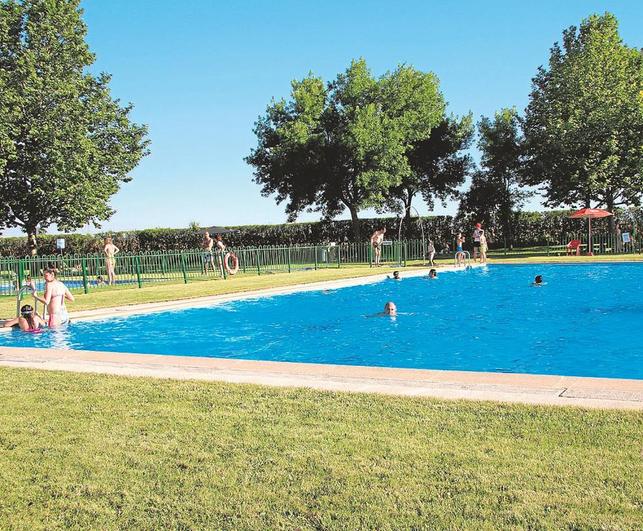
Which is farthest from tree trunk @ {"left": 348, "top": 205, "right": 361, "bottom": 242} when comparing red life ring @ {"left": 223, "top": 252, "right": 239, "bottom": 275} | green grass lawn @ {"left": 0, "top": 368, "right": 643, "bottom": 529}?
green grass lawn @ {"left": 0, "top": 368, "right": 643, "bottom": 529}

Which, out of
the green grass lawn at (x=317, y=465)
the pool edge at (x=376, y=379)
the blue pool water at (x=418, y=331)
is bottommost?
the blue pool water at (x=418, y=331)

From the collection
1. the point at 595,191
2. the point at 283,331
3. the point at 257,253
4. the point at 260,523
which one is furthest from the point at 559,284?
the point at 260,523

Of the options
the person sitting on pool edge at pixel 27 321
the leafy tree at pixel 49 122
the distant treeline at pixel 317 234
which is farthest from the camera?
the distant treeline at pixel 317 234

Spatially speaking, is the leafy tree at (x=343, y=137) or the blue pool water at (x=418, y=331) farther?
the leafy tree at (x=343, y=137)

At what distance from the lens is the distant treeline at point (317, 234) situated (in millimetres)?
42812

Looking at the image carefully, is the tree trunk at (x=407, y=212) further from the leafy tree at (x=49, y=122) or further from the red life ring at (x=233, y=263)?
the leafy tree at (x=49, y=122)

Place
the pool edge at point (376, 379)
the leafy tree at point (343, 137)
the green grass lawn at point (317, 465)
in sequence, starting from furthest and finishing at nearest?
the leafy tree at point (343, 137) < the pool edge at point (376, 379) < the green grass lawn at point (317, 465)

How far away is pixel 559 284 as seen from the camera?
70.0ft

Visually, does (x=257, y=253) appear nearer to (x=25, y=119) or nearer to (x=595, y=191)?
(x=25, y=119)

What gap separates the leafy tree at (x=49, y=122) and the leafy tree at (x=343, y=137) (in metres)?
11.0

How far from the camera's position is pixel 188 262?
2659cm

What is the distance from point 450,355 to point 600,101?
30.4 meters

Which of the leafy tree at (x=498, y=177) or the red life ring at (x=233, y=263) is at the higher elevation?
the leafy tree at (x=498, y=177)

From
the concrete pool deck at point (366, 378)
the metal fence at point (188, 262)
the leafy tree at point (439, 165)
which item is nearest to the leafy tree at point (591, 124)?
the metal fence at point (188, 262)
